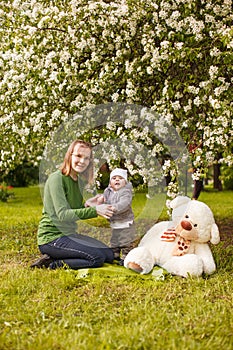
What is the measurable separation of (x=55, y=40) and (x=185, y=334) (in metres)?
3.91

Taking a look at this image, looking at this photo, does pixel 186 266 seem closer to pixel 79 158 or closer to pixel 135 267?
pixel 135 267

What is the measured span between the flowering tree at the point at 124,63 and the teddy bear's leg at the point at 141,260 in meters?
1.14

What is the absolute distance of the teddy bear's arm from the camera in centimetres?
480

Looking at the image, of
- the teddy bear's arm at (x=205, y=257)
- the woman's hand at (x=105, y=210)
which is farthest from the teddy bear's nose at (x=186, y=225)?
the woman's hand at (x=105, y=210)

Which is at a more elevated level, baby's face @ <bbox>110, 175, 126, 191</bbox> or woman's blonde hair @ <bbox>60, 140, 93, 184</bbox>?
woman's blonde hair @ <bbox>60, 140, 93, 184</bbox>

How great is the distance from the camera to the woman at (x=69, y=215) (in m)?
4.95

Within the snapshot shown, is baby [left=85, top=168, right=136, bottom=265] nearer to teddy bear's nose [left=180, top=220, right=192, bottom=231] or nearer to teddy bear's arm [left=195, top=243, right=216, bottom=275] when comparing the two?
teddy bear's nose [left=180, top=220, right=192, bottom=231]

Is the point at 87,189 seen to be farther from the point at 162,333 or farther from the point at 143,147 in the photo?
the point at 162,333

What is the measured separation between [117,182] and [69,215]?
58cm

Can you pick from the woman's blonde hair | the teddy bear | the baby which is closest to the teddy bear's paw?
the teddy bear

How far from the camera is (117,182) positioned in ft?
17.0

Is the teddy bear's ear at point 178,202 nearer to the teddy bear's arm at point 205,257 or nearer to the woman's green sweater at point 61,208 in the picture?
the teddy bear's arm at point 205,257

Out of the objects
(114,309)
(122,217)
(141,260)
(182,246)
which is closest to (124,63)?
(122,217)

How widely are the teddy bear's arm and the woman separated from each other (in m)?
0.85
